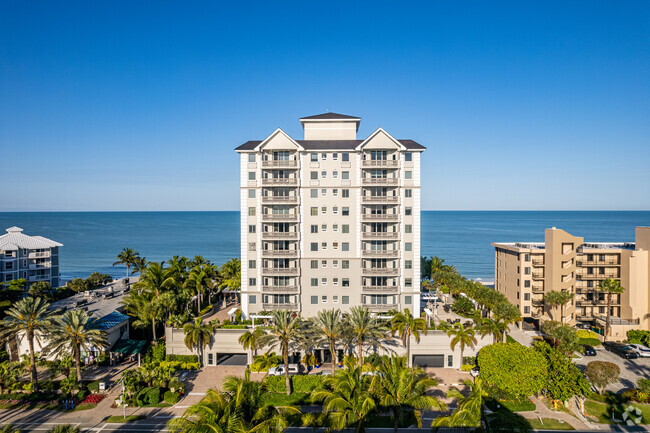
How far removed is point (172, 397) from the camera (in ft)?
124

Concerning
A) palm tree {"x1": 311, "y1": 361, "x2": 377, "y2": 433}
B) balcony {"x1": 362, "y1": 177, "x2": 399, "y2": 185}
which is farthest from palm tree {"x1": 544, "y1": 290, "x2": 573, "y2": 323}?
palm tree {"x1": 311, "y1": 361, "x2": 377, "y2": 433}

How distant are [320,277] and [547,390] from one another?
28502 mm

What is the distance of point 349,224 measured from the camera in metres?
52.7

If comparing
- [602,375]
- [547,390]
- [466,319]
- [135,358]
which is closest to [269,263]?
[135,358]

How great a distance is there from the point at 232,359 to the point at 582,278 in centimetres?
5416

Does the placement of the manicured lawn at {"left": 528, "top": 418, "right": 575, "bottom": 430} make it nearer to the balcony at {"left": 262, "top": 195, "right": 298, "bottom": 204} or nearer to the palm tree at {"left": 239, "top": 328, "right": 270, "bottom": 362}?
the palm tree at {"left": 239, "top": 328, "right": 270, "bottom": 362}

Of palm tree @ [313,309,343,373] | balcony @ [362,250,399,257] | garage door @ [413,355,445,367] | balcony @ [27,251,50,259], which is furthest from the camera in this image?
balcony @ [27,251,50,259]

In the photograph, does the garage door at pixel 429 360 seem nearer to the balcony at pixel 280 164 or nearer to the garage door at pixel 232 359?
the garage door at pixel 232 359

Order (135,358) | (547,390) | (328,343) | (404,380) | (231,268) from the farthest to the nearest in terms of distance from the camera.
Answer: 1. (231,268)
2. (135,358)
3. (328,343)
4. (547,390)
5. (404,380)

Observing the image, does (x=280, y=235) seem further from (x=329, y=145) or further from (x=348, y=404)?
(x=348, y=404)

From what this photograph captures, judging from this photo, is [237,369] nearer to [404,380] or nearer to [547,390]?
[404,380]

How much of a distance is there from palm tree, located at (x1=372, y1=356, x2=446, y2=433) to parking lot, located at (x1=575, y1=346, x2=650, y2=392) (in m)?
28.1

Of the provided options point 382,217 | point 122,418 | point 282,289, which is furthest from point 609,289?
point 122,418

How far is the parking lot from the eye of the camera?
41.7 meters
